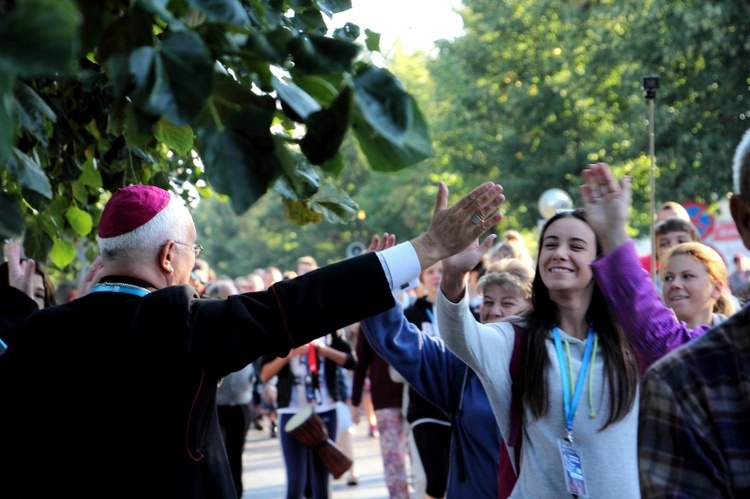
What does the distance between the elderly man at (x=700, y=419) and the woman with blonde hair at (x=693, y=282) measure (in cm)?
335

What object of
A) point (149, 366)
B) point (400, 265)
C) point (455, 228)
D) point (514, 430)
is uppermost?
point (455, 228)

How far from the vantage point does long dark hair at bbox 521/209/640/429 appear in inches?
155

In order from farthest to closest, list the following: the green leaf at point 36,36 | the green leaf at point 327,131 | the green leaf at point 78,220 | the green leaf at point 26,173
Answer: the green leaf at point 78,220
the green leaf at point 26,173
the green leaf at point 327,131
the green leaf at point 36,36

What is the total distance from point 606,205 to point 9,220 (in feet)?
5.70

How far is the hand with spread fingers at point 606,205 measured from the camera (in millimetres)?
3252

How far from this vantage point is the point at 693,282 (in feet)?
17.6

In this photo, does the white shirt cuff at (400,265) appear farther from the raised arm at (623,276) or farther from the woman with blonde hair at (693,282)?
the woman with blonde hair at (693,282)

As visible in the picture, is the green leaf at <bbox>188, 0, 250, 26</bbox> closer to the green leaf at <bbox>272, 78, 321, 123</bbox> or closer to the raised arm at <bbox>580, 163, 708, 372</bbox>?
the green leaf at <bbox>272, 78, 321, 123</bbox>

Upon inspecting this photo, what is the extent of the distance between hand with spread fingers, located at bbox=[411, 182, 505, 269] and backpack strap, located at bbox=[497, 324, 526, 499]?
847mm

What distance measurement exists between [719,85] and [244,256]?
46654mm

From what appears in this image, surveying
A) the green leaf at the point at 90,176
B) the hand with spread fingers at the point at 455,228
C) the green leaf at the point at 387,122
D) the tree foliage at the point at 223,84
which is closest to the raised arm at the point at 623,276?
the hand with spread fingers at the point at 455,228

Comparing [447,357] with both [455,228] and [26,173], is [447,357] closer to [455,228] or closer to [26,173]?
[455,228]

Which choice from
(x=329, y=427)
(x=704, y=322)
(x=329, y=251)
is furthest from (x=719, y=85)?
(x=329, y=251)

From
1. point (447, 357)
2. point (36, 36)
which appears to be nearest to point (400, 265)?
point (447, 357)
